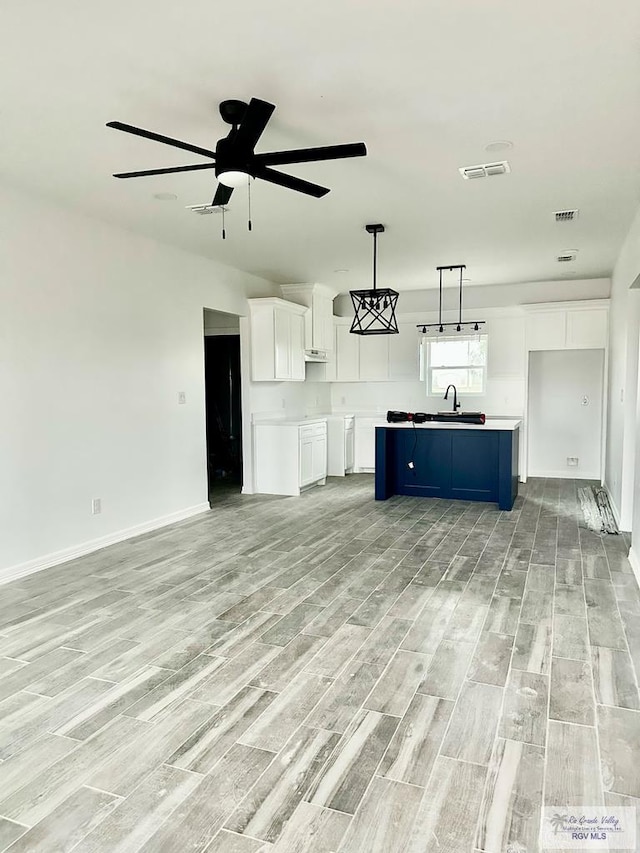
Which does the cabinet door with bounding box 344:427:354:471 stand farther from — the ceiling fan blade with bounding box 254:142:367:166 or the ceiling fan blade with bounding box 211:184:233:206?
the ceiling fan blade with bounding box 254:142:367:166

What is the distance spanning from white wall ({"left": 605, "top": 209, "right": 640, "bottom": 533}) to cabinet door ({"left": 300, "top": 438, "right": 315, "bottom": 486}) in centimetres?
347

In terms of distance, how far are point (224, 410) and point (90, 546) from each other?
3.78m

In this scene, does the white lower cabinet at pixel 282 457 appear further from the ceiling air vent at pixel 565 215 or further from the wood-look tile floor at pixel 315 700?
the ceiling air vent at pixel 565 215

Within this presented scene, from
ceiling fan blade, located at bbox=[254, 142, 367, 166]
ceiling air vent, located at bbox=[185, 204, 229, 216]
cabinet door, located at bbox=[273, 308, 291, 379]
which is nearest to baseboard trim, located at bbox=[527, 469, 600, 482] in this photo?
cabinet door, located at bbox=[273, 308, 291, 379]

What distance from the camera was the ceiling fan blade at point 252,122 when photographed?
247cm

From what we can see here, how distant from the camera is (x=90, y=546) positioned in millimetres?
4754

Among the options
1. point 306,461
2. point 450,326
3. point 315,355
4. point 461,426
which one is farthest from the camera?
point 450,326

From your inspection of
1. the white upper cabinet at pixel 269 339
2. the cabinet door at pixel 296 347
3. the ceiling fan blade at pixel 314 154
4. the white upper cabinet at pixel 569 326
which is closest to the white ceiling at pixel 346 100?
the ceiling fan blade at pixel 314 154

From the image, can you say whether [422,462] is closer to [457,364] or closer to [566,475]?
[457,364]

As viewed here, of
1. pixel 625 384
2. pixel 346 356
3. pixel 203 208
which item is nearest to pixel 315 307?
pixel 346 356

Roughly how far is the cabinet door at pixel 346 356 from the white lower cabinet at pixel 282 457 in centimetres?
188

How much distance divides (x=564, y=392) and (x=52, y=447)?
21.9ft

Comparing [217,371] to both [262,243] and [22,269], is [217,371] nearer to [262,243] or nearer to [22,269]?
[262,243]

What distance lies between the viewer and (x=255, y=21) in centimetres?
226
